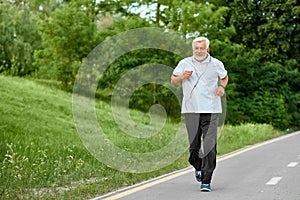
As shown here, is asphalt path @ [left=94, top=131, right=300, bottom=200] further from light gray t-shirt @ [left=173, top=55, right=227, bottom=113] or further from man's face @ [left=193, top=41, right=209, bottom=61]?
man's face @ [left=193, top=41, right=209, bottom=61]

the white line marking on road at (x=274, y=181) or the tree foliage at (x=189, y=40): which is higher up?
the tree foliage at (x=189, y=40)

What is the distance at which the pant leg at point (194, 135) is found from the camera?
888 centimetres

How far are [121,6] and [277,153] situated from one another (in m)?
27.0

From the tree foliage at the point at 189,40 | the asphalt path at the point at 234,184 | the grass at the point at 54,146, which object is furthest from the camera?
the tree foliage at the point at 189,40

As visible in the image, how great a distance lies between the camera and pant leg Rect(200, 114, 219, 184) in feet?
28.5

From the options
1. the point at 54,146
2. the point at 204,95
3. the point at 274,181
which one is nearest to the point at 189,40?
the point at 54,146

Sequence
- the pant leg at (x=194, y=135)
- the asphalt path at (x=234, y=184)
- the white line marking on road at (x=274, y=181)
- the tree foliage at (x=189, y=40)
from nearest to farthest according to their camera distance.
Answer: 1. the asphalt path at (x=234, y=184)
2. the pant leg at (x=194, y=135)
3. the white line marking on road at (x=274, y=181)
4. the tree foliage at (x=189, y=40)

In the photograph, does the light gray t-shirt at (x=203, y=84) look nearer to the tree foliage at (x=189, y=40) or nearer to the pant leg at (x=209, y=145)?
the pant leg at (x=209, y=145)

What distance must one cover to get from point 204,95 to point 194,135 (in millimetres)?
659

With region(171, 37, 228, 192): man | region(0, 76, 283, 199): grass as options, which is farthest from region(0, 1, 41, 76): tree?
region(171, 37, 228, 192): man

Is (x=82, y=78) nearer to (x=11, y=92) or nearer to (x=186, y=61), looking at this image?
(x=11, y=92)

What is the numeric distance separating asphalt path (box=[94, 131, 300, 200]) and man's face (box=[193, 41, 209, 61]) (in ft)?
6.15

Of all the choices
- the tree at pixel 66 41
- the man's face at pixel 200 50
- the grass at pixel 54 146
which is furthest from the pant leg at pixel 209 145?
the tree at pixel 66 41

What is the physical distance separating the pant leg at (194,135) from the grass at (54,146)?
123 cm
